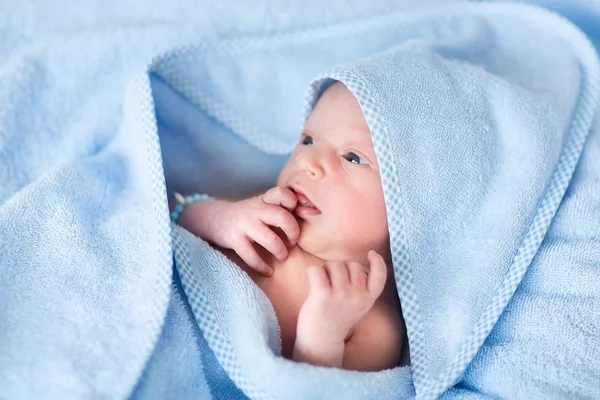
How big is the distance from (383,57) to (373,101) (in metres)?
0.15

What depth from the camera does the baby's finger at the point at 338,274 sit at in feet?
3.63

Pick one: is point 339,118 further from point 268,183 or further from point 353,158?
point 268,183

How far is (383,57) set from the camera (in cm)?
132

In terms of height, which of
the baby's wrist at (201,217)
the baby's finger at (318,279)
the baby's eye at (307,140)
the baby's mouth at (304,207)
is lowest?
the baby's wrist at (201,217)

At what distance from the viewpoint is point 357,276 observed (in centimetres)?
112

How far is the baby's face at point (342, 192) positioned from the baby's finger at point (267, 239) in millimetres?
50

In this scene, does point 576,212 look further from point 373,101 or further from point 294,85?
point 294,85

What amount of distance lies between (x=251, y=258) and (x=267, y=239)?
0.05 meters

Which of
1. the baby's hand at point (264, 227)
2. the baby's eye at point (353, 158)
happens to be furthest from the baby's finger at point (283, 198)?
the baby's eye at point (353, 158)

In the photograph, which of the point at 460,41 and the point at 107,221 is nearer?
the point at 107,221

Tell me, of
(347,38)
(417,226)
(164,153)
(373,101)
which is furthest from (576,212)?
(164,153)

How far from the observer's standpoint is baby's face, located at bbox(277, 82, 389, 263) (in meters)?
1.22

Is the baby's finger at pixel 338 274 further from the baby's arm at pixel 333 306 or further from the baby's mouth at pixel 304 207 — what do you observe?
the baby's mouth at pixel 304 207

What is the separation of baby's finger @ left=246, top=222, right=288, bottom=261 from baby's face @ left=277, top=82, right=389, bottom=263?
0.16 feet
